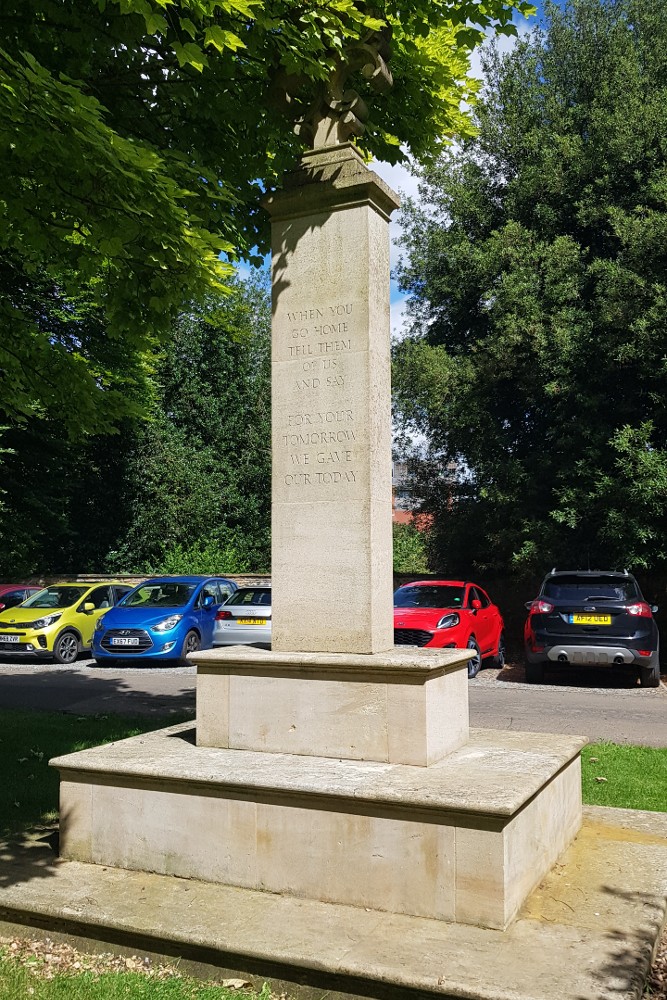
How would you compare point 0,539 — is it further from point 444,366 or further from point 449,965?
point 449,965

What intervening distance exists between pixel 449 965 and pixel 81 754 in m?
2.55

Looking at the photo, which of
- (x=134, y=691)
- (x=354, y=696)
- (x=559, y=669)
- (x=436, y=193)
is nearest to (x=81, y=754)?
(x=354, y=696)

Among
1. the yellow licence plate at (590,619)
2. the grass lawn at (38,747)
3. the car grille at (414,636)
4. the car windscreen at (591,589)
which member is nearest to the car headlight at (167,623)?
the car grille at (414,636)

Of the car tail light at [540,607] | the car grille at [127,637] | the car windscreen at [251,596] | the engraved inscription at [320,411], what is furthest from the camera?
the car grille at [127,637]

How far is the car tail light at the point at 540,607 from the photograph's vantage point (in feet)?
43.6

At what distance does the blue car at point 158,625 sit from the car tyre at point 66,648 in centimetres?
102

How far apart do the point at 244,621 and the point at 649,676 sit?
683 centimetres

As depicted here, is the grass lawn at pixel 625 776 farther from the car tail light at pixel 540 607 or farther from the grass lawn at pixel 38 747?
the car tail light at pixel 540 607

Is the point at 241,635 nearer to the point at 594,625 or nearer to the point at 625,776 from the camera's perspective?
the point at 594,625

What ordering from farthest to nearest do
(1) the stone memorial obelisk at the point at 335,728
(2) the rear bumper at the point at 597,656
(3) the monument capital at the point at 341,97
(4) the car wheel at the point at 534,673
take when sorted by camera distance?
(4) the car wheel at the point at 534,673 < (2) the rear bumper at the point at 597,656 < (3) the monument capital at the point at 341,97 < (1) the stone memorial obelisk at the point at 335,728

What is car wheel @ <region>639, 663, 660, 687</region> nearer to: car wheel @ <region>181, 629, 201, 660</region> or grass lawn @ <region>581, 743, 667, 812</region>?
grass lawn @ <region>581, 743, 667, 812</region>

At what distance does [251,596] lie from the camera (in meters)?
15.8

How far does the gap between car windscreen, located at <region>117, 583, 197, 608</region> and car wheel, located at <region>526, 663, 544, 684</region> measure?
6.65 m

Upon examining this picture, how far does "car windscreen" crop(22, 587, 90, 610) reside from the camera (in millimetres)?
17969
